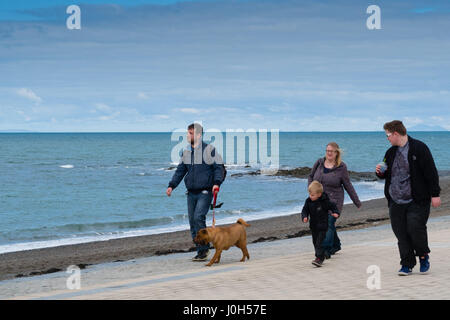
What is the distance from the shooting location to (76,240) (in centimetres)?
2030

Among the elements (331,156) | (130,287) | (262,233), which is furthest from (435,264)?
(262,233)

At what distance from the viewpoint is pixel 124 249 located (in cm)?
1717

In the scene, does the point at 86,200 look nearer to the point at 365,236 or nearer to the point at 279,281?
the point at 365,236

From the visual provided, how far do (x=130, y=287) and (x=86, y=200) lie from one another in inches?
1037

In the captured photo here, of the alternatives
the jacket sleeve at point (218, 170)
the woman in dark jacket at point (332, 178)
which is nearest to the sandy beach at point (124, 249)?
the jacket sleeve at point (218, 170)

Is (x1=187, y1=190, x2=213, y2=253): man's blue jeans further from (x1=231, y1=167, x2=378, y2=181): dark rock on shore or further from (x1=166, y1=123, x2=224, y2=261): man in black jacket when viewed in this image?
(x1=231, y1=167, x2=378, y2=181): dark rock on shore

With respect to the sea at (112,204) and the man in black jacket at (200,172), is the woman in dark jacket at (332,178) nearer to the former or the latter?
the man in black jacket at (200,172)

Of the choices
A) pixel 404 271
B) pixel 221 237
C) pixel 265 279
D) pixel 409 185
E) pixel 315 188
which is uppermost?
pixel 409 185

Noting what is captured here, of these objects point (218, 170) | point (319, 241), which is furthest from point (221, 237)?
point (319, 241)

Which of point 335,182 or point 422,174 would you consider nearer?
point 422,174

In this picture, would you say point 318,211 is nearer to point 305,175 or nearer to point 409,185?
point 409,185

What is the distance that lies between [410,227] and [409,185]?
510mm

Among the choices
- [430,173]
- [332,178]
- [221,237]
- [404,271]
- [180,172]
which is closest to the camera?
[430,173]

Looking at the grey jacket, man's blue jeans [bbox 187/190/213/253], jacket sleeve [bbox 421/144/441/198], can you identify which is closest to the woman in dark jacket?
the grey jacket
